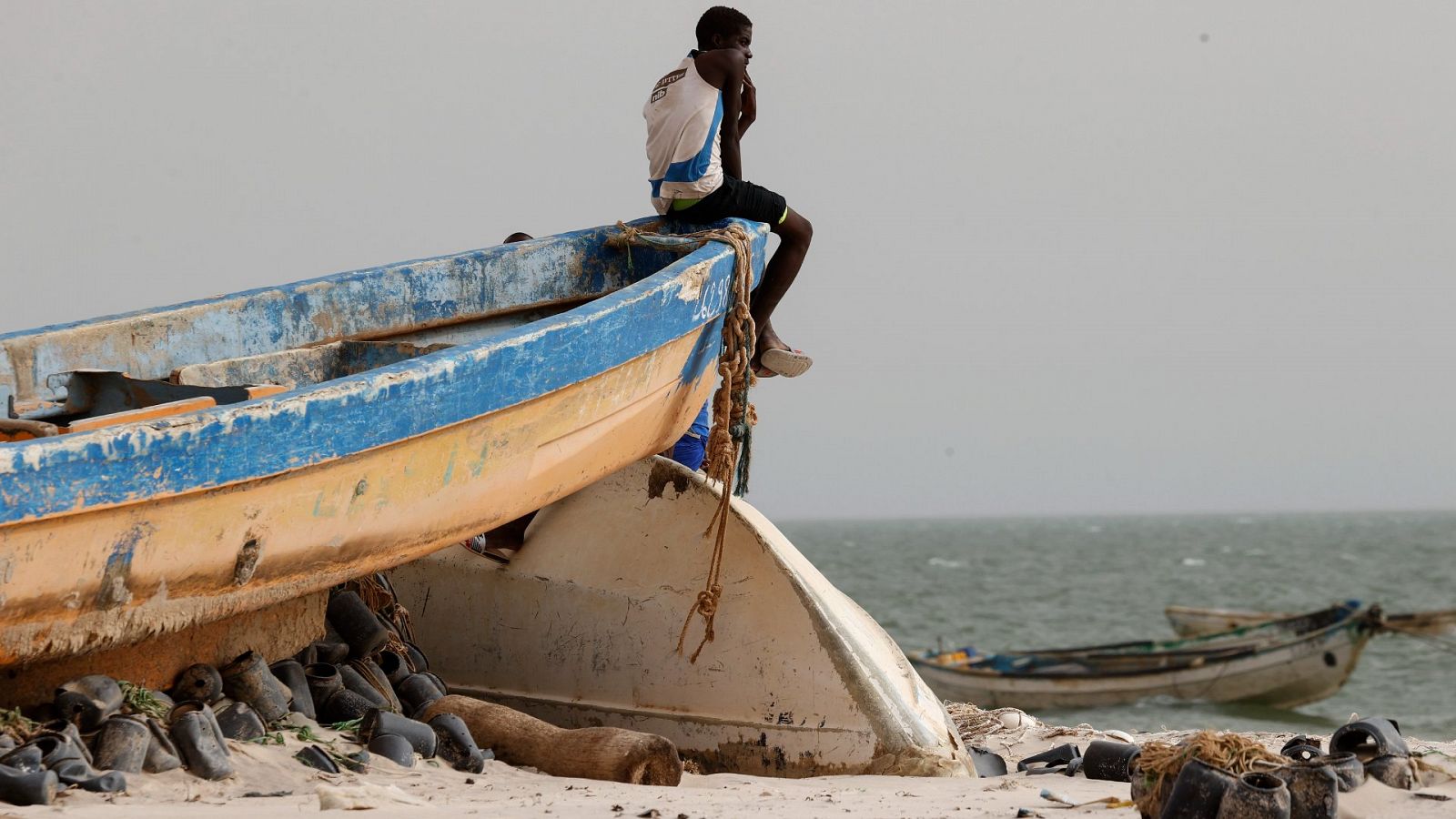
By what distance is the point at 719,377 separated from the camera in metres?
5.66

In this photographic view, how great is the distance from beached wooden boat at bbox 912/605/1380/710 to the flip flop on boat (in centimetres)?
1212

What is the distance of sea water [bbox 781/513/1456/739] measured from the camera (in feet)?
61.8

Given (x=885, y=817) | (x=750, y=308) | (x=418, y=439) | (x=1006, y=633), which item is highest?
(x=750, y=308)

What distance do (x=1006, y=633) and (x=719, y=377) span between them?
2628 cm

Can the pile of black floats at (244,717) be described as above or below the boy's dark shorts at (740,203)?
below

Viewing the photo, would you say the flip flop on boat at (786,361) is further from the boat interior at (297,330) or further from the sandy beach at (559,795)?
the sandy beach at (559,795)

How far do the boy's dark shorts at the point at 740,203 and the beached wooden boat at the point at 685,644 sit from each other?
1077 millimetres

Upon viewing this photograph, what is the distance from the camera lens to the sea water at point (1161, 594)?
18844mm

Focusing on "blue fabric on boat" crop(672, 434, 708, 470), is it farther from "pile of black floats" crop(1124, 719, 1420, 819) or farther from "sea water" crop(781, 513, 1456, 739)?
"sea water" crop(781, 513, 1456, 739)

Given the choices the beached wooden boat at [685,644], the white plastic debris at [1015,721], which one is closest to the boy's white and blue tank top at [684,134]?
the beached wooden boat at [685,644]

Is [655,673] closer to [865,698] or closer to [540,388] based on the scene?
[865,698]

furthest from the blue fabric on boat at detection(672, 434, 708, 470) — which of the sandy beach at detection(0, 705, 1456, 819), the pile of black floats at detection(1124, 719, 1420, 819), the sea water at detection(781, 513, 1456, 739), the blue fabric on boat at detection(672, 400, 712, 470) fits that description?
the sea water at detection(781, 513, 1456, 739)

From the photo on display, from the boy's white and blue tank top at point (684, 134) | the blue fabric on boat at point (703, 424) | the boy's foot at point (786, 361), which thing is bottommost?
the blue fabric on boat at point (703, 424)

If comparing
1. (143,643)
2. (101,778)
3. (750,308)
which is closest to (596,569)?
(750,308)
